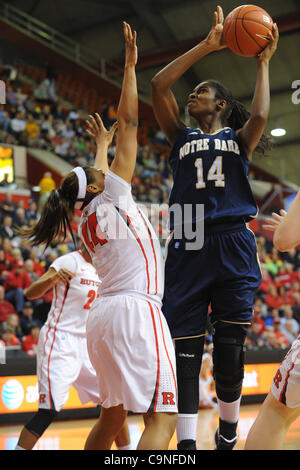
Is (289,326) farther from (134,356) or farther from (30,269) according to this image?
(134,356)

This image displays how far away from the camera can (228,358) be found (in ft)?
11.6

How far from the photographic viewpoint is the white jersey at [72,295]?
5119mm

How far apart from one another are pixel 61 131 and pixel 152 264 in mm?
14470

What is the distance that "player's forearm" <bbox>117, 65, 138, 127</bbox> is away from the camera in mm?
3094

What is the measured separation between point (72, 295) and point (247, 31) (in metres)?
2.73

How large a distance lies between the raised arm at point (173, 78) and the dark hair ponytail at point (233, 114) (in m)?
0.29

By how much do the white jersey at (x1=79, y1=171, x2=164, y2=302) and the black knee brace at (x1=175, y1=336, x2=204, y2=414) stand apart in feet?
1.72

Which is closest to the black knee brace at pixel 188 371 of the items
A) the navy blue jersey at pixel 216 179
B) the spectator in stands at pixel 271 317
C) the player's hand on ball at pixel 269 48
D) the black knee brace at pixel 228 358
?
the black knee brace at pixel 228 358

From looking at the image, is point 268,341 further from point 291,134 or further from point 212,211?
point 291,134

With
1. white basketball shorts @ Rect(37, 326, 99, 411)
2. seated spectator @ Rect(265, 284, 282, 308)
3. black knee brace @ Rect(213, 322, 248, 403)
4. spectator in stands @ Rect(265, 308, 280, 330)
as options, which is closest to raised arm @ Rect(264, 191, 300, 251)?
black knee brace @ Rect(213, 322, 248, 403)

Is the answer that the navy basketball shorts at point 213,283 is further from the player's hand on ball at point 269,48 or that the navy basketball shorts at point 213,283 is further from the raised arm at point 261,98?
the player's hand on ball at point 269,48

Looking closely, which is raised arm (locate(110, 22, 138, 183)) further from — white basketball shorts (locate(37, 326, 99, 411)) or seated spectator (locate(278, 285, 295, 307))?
seated spectator (locate(278, 285, 295, 307))
